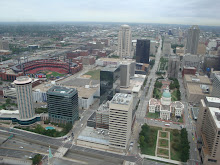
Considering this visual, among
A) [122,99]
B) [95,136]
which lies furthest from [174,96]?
[95,136]

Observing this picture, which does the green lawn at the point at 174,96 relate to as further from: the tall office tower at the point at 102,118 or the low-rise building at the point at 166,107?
the tall office tower at the point at 102,118

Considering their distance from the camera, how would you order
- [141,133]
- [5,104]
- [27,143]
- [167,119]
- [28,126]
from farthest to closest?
[5,104], [167,119], [28,126], [141,133], [27,143]

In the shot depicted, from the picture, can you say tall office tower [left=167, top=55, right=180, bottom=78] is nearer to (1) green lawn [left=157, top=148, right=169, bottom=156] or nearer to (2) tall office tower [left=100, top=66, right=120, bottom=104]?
(2) tall office tower [left=100, top=66, right=120, bottom=104]

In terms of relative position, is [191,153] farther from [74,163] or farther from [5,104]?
[5,104]

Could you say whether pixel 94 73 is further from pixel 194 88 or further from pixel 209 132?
pixel 209 132

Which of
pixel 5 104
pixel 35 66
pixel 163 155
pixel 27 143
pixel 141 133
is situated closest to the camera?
pixel 163 155

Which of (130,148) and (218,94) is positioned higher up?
(218,94)

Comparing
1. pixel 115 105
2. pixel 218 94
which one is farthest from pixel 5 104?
pixel 218 94
